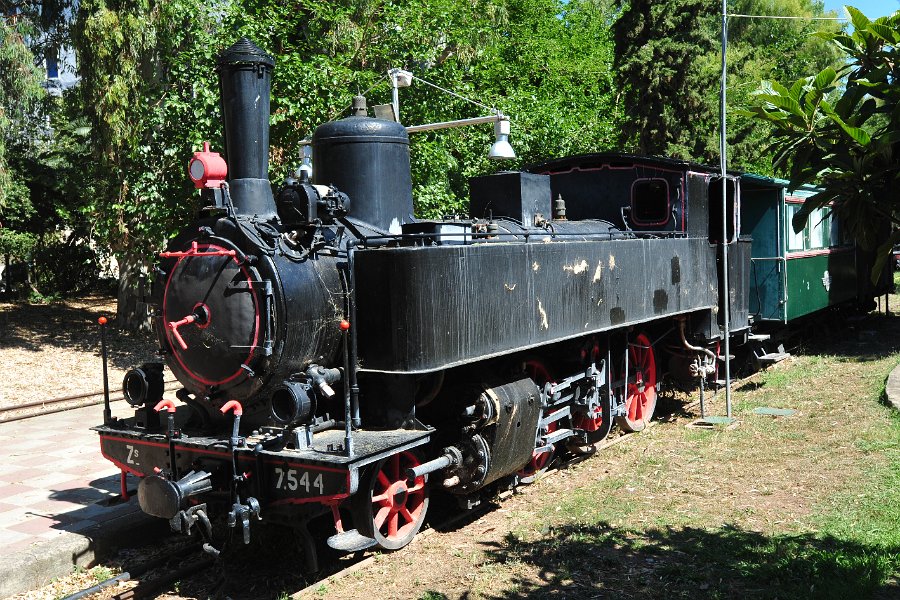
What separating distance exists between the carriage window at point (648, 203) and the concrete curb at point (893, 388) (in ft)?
10.6

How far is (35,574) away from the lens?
539 centimetres

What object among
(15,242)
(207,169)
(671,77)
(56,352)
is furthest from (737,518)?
(15,242)

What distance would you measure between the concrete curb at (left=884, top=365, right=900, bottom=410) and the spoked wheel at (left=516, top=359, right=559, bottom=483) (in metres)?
4.17

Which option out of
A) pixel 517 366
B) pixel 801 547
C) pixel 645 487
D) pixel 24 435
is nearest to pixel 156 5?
pixel 24 435

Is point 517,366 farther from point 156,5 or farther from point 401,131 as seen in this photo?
point 156,5

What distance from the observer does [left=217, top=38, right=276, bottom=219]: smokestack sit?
18.6 feet

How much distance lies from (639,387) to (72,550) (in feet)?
19.6

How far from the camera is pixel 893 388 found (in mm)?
9789

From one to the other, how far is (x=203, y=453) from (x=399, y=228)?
2278 mm

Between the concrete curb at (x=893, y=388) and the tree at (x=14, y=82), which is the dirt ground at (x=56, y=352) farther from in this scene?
the concrete curb at (x=893, y=388)

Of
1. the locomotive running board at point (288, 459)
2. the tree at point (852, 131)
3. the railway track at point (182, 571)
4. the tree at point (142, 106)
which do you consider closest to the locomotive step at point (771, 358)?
the railway track at point (182, 571)

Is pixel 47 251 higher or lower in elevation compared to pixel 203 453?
higher

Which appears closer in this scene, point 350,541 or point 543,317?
point 350,541

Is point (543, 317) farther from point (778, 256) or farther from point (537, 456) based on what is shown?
point (778, 256)
